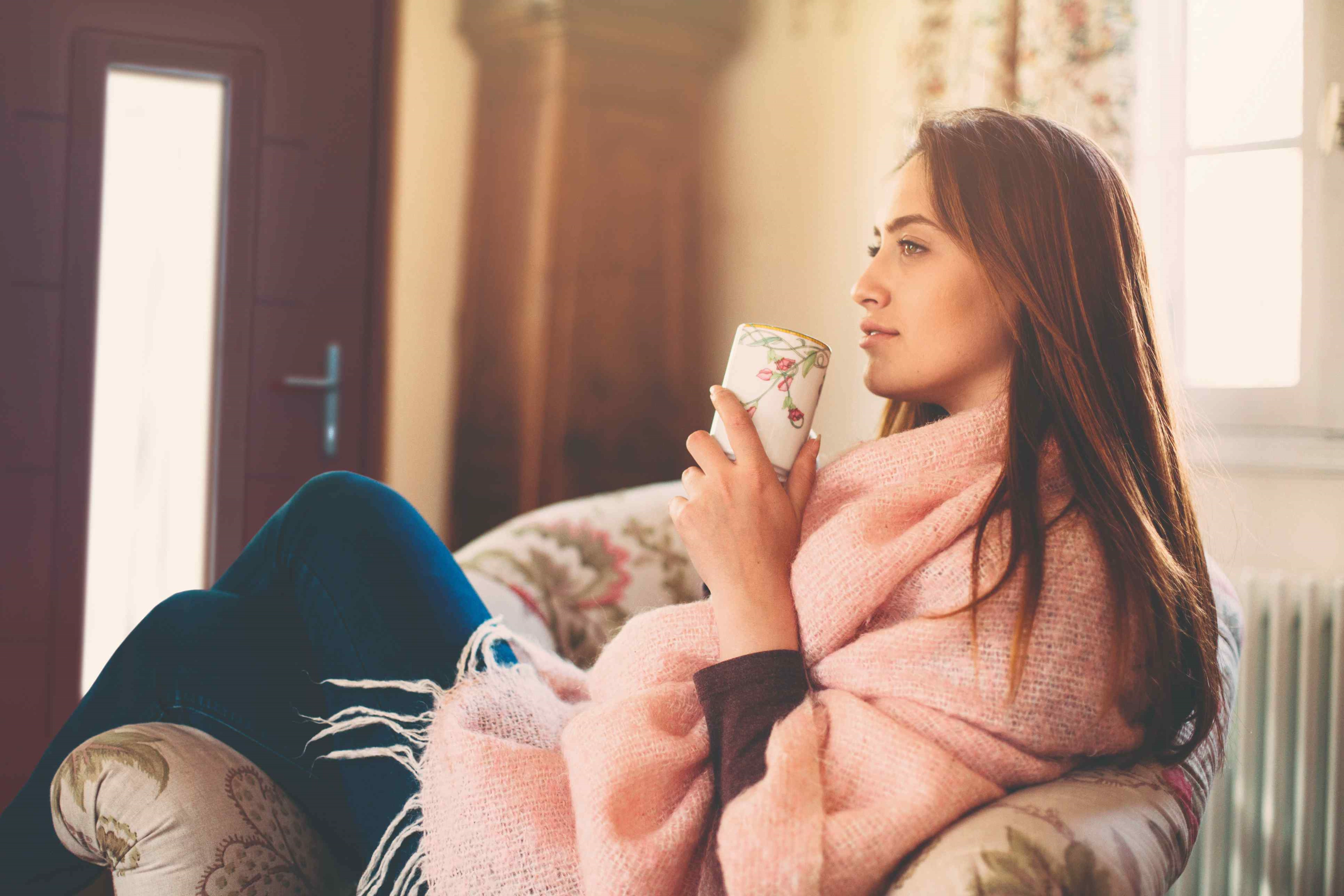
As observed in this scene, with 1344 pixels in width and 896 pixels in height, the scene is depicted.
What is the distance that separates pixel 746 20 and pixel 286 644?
1833 mm

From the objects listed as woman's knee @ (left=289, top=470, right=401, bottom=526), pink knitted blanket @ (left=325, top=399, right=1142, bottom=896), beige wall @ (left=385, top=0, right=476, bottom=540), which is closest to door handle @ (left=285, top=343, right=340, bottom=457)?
beige wall @ (left=385, top=0, right=476, bottom=540)

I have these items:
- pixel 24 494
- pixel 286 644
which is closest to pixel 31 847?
pixel 286 644

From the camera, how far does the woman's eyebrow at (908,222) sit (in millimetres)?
919

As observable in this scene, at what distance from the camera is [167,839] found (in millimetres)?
808

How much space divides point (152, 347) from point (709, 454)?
167cm

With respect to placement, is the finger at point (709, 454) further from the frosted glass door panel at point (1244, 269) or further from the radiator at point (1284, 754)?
the frosted glass door panel at point (1244, 269)

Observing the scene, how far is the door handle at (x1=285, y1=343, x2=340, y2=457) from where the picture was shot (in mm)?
2178

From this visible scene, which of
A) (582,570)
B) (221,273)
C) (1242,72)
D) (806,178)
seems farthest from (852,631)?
(221,273)

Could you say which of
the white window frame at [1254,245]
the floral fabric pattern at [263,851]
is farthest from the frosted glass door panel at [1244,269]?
the floral fabric pattern at [263,851]

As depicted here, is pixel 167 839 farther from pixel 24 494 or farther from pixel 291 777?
pixel 24 494

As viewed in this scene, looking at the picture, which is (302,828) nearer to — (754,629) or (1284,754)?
(754,629)

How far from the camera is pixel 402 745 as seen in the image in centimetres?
88

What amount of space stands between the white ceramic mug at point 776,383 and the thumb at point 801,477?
0.02 m

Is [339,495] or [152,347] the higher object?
[152,347]
